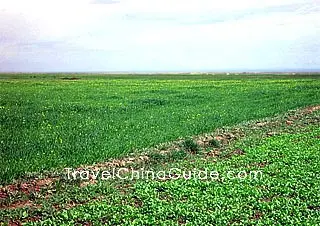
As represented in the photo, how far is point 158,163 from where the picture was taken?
11.6 metres

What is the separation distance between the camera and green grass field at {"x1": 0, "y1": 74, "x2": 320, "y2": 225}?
7.92 meters

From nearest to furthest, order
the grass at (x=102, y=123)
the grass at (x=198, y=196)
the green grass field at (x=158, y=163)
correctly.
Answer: the grass at (x=198, y=196) → the green grass field at (x=158, y=163) → the grass at (x=102, y=123)

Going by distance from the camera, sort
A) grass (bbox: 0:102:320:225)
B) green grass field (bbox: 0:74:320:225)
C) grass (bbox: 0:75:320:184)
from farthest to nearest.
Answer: grass (bbox: 0:75:320:184) → green grass field (bbox: 0:74:320:225) → grass (bbox: 0:102:320:225)

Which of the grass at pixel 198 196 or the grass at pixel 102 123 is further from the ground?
the grass at pixel 102 123

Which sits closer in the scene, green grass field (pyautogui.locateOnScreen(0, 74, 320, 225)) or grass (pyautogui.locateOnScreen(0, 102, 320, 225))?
grass (pyautogui.locateOnScreen(0, 102, 320, 225))

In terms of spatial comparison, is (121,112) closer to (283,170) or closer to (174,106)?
(174,106)

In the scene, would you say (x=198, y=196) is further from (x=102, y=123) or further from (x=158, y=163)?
(x=102, y=123)

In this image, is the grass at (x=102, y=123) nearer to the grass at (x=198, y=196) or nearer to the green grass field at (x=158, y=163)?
the green grass field at (x=158, y=163)

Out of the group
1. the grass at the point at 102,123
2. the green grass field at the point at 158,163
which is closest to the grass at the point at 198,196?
the green grass field at the point at 158,163

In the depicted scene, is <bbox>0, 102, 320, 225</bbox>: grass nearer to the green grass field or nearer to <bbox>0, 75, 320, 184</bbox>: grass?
the green grass field

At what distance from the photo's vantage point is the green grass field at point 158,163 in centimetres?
792

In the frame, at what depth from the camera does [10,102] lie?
22859 millimetres

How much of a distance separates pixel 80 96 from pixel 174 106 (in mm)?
7759

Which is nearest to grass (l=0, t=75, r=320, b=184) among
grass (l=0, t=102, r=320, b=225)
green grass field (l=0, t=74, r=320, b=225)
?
green grass field (l=0, t=74, r=320, b=225)
